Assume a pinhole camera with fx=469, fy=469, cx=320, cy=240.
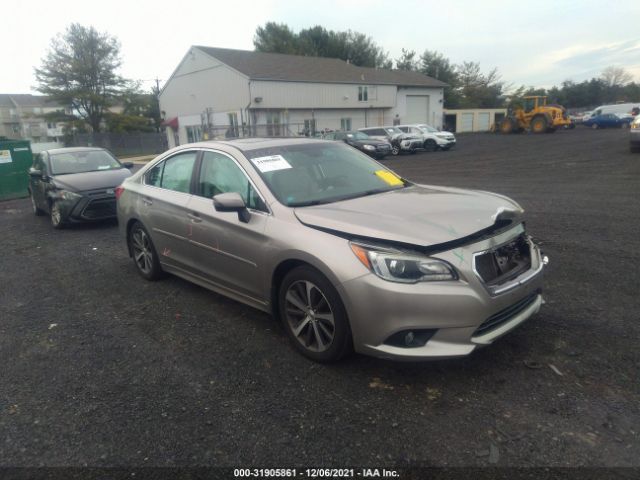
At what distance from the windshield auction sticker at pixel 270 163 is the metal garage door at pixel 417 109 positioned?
145 ft

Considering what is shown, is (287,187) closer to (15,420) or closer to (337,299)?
(337,299)

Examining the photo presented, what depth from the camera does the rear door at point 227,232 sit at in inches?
146

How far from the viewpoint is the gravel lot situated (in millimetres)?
2533

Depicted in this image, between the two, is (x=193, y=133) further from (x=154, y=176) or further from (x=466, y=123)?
(x=154, y=176)

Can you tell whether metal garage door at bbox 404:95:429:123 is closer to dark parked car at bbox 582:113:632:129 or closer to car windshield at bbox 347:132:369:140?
dark parked car at bbox 582:113:632:129

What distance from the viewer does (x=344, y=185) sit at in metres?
4.11

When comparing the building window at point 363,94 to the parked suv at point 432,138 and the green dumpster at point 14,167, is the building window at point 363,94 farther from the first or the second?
the green dumpster at point 14,167

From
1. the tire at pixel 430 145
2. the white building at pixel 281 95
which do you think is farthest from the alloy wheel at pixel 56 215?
the tire at pixel 430 145

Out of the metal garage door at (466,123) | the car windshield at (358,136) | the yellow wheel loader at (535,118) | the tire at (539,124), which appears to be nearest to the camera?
the car windshield at (358,136)

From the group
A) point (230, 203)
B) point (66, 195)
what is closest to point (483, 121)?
point (66, 195)

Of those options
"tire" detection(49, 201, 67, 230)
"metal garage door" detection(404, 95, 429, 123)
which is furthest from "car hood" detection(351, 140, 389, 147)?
"metal garage door" detection(404, 95, 429, 123)

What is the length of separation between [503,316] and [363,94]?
40.9 meters

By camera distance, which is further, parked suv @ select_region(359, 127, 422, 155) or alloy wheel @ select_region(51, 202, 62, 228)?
parked suv @ select_region(359, 127, 422, 155)

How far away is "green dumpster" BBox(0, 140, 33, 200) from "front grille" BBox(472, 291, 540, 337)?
14459mm
